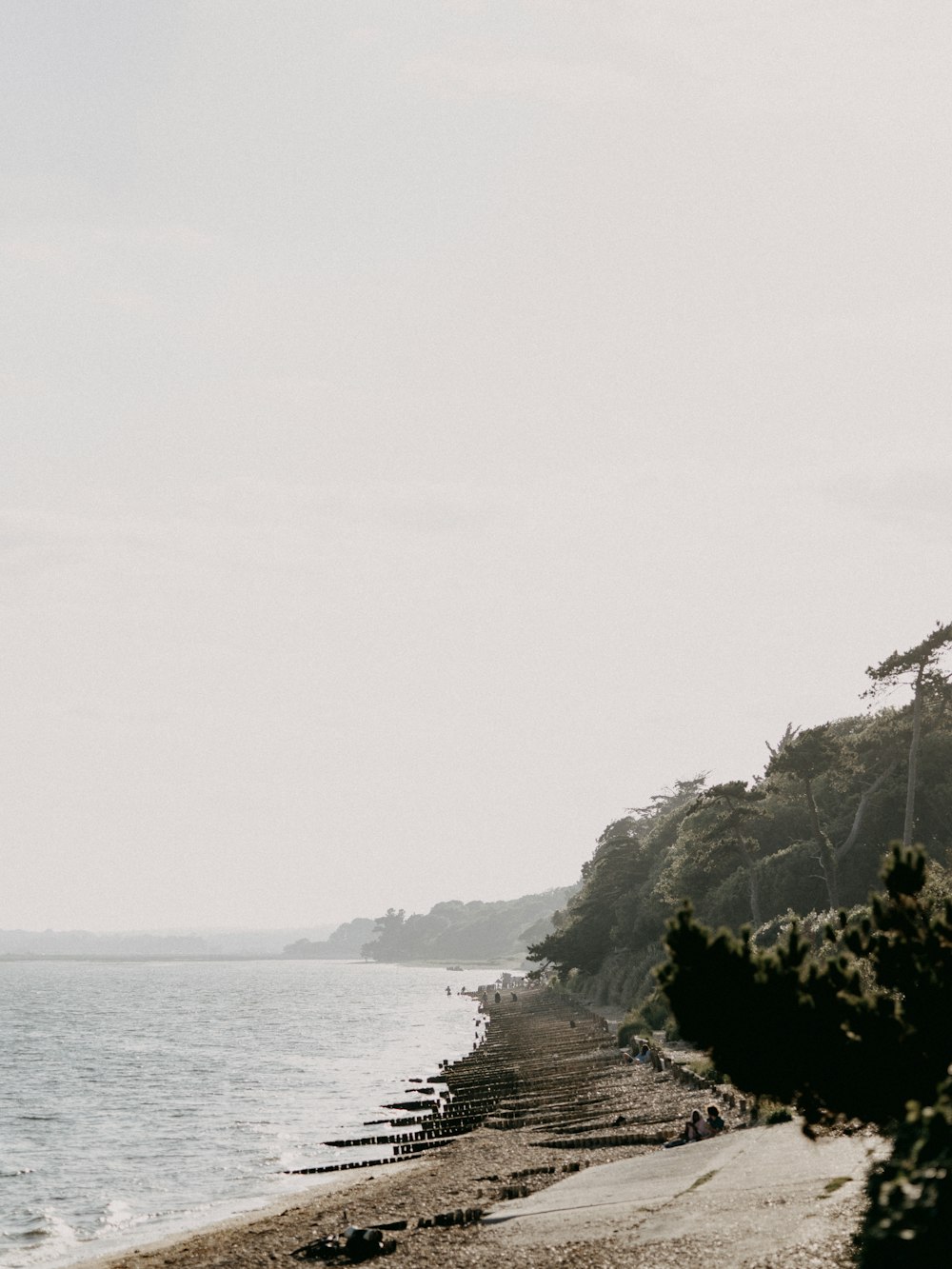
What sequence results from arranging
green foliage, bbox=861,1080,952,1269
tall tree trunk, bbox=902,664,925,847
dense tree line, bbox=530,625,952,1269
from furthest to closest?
tall tree trunk, bbox=902,664,925,847, dense tree line, bbox=530,625,952,1269, green foliage, bbox=861,1080,952,1269

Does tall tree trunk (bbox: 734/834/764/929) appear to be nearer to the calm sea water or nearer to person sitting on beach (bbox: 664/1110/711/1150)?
the calm sea water

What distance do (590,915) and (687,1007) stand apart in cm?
7962

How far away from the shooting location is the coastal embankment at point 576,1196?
19.6 metres

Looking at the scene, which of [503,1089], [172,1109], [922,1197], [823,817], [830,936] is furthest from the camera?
[823,817]

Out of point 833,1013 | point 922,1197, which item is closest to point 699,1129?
point 833,1013

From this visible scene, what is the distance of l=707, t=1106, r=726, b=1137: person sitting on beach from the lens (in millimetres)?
30594

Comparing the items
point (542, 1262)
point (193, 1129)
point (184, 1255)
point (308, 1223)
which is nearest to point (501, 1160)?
point (308, 1223)

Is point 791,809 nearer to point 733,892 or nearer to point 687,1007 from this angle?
point 733,892

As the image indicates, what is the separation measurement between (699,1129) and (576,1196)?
21.0ft

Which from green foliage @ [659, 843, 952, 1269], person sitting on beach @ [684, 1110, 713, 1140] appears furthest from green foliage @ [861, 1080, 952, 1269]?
person sitting on beach @ [684, 1110, 713, 1140]

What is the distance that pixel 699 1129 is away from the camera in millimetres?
30672

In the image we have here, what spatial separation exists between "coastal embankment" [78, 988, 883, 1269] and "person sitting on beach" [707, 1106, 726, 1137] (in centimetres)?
31

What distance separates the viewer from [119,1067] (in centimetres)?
7744

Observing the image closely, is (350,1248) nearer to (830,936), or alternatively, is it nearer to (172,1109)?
(830,936)
